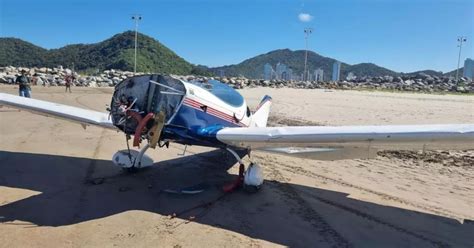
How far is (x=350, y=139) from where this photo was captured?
19.7 feet

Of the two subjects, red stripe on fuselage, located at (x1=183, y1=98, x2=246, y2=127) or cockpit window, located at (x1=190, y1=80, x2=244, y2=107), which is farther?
cockpit window, located at (x1=190, y1=80, x2=244, y2=107)

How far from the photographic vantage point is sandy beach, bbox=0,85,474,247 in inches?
212

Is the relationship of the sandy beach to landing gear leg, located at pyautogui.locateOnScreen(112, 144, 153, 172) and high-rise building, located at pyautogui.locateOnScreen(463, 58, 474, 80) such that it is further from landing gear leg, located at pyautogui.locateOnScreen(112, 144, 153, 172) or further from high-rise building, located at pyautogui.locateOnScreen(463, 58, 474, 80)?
high-rise building, located at pyautogui.locateOnScreen(463, 58, 474, 80)

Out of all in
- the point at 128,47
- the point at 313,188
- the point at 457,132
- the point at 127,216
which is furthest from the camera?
the point at 128,47

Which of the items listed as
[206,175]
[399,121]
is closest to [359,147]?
[206,175]

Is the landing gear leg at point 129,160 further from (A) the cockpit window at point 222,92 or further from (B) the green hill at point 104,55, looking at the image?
(B) the green hill at point 104,55

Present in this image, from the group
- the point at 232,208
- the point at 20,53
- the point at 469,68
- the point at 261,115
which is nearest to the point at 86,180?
the point at 232,208

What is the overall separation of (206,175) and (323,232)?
3.65 meters

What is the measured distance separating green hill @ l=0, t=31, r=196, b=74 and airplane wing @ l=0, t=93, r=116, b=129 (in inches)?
3538

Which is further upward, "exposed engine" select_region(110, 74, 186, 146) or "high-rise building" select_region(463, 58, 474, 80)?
"high-rise building" select_region(463, 58, 474, 80)

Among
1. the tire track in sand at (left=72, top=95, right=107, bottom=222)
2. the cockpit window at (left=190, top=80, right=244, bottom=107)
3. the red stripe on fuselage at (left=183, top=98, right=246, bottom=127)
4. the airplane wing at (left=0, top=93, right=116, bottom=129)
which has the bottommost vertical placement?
the tire track in sand at (left=72, top=95, right=107, bottom=222)

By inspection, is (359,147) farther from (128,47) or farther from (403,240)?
(128,47)

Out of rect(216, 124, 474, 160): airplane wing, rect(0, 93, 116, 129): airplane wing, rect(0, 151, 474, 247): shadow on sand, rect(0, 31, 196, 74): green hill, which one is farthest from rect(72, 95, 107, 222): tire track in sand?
rect(0, 31, 196, 74): green hill

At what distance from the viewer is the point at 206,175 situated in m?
8.69
